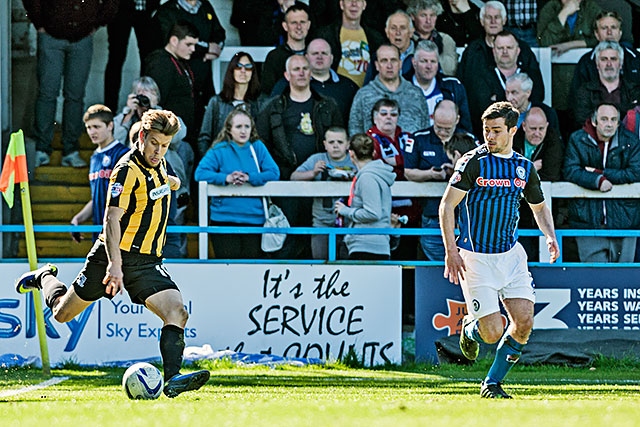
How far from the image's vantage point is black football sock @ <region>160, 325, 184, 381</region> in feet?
26.9

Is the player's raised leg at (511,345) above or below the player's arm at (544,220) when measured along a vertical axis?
below

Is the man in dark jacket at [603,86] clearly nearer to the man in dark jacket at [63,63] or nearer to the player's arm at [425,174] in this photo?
the player's arm at [425,174]

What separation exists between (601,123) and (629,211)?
1.03 meters

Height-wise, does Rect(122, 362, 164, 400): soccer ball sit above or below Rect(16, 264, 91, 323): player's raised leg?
below

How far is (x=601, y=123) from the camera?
1322cm

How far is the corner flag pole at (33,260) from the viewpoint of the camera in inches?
437

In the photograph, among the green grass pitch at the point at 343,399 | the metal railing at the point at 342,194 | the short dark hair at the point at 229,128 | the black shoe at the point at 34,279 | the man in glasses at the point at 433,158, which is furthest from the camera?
the man in glasses at the point at 433,158

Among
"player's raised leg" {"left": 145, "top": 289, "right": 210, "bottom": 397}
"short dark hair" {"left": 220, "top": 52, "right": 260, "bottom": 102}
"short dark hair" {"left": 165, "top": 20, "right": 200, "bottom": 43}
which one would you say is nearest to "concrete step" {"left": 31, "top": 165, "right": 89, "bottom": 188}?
"short dark hair" {"left": 165, "top": 20, "right": 200, "bottom": 43}

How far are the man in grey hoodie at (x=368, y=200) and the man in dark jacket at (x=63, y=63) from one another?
3558 millimetres

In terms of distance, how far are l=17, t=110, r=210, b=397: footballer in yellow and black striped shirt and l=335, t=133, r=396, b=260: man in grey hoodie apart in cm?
392

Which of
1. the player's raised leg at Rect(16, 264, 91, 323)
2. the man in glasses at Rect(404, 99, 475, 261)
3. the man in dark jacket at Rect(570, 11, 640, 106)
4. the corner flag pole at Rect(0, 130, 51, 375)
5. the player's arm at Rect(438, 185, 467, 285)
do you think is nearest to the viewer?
the player's arm at Rect(438, 185, 467, 285)

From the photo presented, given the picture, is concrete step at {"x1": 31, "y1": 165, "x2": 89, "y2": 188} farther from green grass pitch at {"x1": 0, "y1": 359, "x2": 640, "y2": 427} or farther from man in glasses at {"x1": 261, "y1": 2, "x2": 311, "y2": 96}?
green grass pitch at {"x1": 0, "y1": 359, "x2": 640, "y2": 427}

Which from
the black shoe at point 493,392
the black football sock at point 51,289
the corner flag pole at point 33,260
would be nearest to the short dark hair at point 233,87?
the corner flag pole at point 33,260

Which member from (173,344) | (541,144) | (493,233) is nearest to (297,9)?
(541,144)
